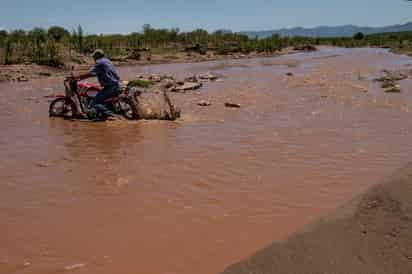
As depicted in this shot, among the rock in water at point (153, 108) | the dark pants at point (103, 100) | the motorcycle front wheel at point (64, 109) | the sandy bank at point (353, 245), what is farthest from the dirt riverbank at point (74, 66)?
the sandy bank at point (353, 245)

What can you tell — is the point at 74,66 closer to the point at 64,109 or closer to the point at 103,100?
the point at 64,109

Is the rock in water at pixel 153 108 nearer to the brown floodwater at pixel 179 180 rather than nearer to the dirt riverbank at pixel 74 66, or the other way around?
the brown floodwater at pixel 179 180

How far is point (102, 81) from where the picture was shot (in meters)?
10.4

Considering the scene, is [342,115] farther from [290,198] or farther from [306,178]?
[290,198]

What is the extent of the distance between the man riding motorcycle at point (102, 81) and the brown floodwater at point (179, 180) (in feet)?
0.98

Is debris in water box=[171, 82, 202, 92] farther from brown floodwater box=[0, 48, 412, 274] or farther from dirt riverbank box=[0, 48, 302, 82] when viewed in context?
dirt riverbank box=[0, 48, 302, 82]

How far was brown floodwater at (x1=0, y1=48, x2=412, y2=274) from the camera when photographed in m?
4.44

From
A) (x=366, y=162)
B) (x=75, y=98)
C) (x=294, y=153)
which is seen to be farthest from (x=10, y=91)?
(x=366, y=162)

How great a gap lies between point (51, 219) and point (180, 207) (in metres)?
1.41

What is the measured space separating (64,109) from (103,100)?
119 centimetres

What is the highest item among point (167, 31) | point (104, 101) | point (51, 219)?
point (167, 31)

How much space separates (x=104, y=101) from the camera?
10.7 metres

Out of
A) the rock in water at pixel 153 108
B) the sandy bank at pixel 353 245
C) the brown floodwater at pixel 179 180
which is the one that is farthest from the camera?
the rock in water at pixel 153 108

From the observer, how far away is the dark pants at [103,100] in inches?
417
